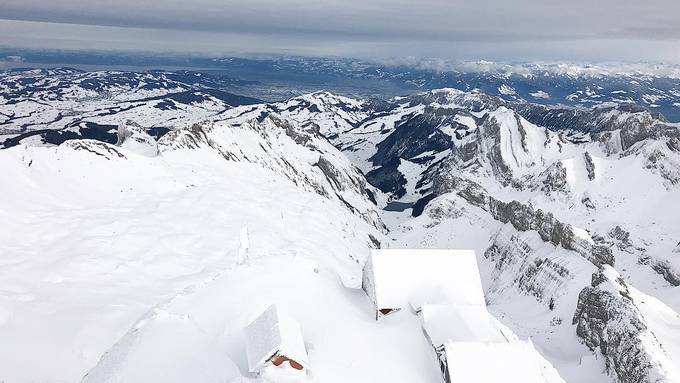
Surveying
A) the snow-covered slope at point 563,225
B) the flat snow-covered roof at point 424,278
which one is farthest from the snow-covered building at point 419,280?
the snow-covered slope at point 563,225

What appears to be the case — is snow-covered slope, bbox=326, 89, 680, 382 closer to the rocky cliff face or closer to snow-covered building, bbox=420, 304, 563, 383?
the rocky cliff face

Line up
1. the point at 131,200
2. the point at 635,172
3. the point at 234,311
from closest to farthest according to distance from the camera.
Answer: the point at 234,311
the point at 131,200
the point at 635,172

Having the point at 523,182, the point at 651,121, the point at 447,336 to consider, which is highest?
the point at 651,121

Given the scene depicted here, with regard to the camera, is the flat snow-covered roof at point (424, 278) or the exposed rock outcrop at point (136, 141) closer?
the flat snow-covered roof at point (424, 278)

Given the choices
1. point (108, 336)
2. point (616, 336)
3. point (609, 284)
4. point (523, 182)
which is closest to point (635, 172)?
point (523, 182)

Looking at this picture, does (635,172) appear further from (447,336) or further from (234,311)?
(234,311)

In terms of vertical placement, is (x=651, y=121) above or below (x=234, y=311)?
above

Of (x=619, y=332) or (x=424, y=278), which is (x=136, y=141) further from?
(x=619, y=332)

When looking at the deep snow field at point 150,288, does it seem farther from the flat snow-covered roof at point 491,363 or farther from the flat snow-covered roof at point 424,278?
the flat snow-covered roof at point 491,363
